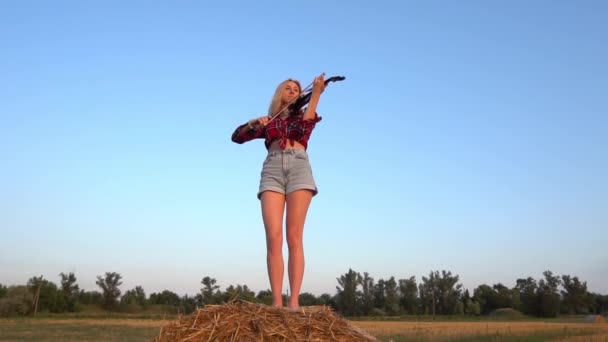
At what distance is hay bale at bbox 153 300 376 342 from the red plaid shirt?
1.63 meters

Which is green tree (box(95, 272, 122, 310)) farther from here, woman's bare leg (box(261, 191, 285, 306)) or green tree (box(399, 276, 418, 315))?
woman's bare leg (box(261, 191, 285, 306))

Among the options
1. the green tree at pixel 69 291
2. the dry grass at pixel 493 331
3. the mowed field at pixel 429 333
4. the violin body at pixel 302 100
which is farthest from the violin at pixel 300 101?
the green tree at pixel 69 291

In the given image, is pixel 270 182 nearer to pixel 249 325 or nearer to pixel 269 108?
pixel 269 108

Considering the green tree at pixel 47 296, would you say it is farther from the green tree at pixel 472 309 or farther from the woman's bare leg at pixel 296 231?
the woman's bare leg at pixel 296 231

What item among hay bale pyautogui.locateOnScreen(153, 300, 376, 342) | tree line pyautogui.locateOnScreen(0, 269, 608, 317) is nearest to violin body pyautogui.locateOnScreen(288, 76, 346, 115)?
hay bale pyautogui.locateOnScreen(153, 300, 376, 342)

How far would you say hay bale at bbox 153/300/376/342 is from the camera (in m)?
3.13

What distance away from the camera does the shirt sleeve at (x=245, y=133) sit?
4.82 meters

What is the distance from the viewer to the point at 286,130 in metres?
4.68

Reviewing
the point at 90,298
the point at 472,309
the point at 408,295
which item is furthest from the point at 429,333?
the point at 408,295

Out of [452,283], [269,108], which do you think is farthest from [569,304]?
[269,108]

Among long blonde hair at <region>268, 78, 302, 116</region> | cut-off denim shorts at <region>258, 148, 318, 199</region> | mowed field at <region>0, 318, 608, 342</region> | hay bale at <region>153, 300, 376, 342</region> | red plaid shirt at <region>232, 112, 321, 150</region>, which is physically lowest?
mowed field at <region>0, 318, 608, 342</region>

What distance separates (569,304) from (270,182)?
79014 mm

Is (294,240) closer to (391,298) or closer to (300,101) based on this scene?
(300,101)

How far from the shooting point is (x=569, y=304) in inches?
2862
